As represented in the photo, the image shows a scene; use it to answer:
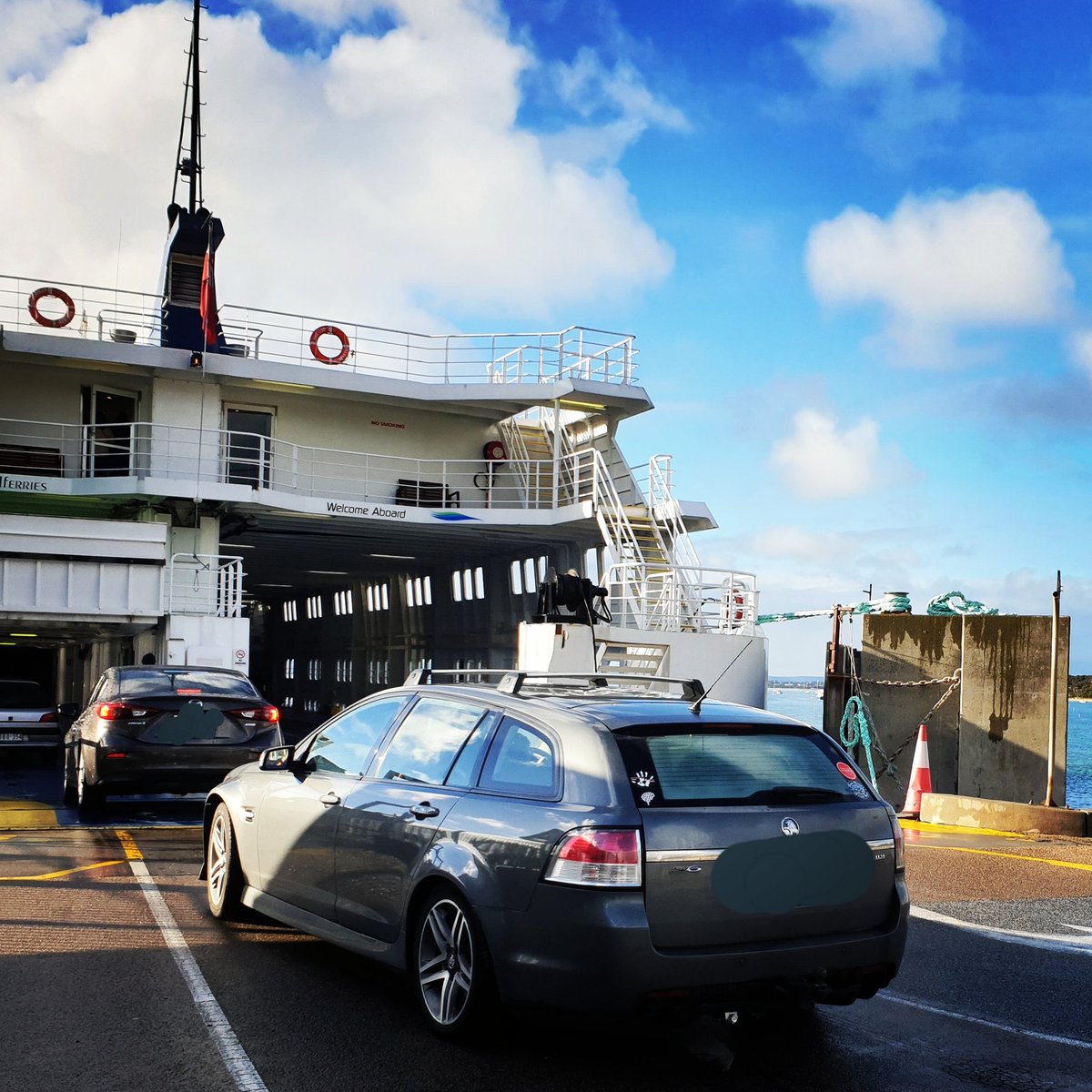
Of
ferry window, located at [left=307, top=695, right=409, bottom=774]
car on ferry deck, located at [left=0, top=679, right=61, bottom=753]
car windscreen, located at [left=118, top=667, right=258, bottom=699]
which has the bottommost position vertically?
car on ferry deck, located at [left=0, top=679, right=61, bottom=753]

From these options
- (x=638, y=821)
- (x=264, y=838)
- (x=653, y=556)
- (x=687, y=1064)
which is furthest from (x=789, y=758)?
(x=653, y=556)

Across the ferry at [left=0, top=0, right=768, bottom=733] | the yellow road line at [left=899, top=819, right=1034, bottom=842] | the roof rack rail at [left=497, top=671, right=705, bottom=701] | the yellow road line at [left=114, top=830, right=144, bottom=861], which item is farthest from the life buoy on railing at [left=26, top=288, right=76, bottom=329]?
the roof rack rail at [left=497, top=671, right=705, bottom=701]

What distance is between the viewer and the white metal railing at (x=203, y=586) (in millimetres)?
24734

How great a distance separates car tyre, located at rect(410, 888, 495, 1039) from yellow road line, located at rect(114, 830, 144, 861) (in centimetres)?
509

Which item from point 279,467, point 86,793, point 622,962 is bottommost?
point 86,793

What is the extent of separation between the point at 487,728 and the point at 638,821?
1.04m

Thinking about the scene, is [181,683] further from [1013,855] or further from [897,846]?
[897,846]

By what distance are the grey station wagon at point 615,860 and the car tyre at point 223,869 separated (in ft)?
4.61

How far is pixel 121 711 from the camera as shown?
11.7 m

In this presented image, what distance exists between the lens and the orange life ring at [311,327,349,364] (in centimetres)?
2752

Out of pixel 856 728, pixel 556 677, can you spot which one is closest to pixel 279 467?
pixel 856 728

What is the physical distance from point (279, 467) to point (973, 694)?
16.6 m

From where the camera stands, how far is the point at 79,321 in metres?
29.0

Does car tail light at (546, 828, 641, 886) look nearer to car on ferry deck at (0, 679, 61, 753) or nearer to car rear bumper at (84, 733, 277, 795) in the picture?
car rear bumper at (84, 733, 277, 795)
